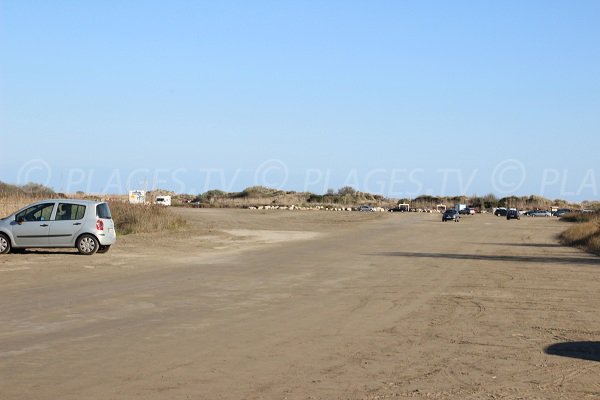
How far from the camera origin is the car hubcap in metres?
25.2

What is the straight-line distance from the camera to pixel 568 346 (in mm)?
10852

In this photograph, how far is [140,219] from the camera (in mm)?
40844

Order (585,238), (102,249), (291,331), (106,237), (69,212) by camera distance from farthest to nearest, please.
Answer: (585,238) → (102,249) → (106,237) → (69,212) → (291,331)

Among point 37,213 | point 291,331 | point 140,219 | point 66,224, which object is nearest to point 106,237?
point 66,224

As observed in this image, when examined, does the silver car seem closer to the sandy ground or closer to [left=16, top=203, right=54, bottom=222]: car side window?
[left=16, top=203, right=54, bottom=222]: car side window

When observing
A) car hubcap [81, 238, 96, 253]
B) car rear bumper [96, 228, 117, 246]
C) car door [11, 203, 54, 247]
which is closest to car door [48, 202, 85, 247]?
car door [11, 203, 54, 247]

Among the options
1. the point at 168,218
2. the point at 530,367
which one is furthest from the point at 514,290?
the point at 168,218

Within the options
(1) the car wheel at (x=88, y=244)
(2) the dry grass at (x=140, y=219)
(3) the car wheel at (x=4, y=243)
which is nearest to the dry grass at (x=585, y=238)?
(1) the car wheel at (x=88, y=244)

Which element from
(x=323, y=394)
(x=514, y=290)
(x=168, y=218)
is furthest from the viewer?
(x=168, y=218)

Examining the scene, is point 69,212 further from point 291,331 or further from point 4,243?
point 291,331

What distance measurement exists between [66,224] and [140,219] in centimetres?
1588

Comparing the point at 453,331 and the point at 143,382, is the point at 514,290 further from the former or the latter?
the point at 143,382

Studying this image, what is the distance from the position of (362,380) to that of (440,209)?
135m

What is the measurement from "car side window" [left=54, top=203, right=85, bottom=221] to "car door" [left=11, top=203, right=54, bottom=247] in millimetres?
362
